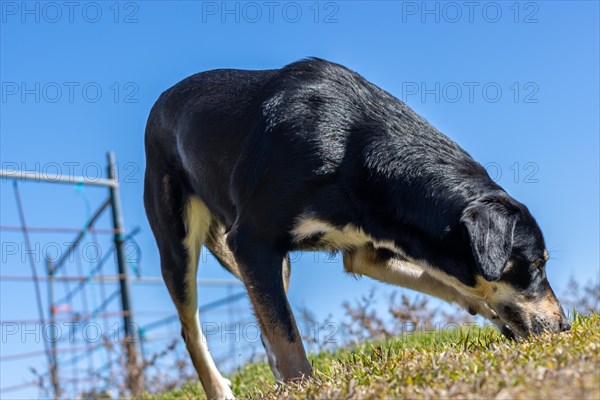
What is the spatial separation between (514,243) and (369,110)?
110cm

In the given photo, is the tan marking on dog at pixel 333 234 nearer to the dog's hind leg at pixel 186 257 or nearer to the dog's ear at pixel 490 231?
the dog's ear at pixel 490 231

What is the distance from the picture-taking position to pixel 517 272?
4.34 metres

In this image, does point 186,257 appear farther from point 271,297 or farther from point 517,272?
point 517,272

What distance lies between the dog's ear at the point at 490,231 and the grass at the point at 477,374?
0.38 metres

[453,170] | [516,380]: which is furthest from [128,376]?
[516,380]

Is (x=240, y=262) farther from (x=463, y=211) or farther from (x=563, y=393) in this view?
(x=563, y=393)

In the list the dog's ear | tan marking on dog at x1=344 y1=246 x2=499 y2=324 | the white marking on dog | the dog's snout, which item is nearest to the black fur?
the dog's ear

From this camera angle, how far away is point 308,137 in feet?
14.8

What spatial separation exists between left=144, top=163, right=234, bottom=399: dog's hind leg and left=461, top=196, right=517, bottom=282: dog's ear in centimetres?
199

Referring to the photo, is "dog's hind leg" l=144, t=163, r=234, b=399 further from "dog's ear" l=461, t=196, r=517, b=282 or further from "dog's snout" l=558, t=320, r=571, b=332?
"dog's snout" l=558, t=320, r=571, b=332

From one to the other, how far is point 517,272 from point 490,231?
397 mm

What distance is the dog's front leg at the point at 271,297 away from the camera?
4.18 m

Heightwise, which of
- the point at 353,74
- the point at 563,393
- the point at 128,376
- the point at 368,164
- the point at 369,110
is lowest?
the point at 563,393

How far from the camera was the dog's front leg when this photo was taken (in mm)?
4184
